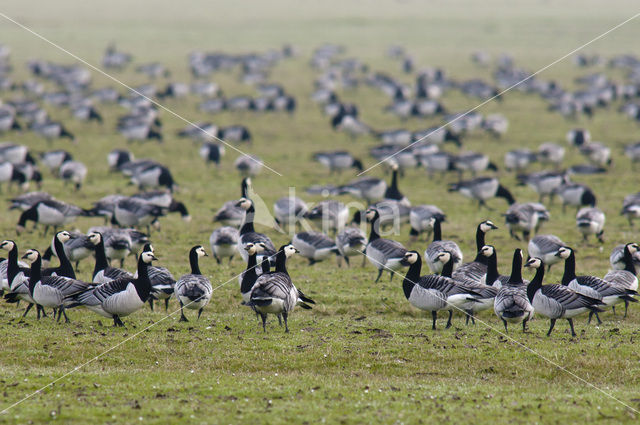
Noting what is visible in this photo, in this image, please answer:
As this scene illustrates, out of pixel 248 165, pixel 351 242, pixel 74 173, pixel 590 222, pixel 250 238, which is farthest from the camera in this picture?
pixel 248 165

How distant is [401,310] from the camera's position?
1902 centimetres

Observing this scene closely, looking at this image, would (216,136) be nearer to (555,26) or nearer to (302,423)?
(302,423)

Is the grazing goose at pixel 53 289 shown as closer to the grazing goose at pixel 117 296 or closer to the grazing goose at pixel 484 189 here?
the grazing goose at pixel 117 296

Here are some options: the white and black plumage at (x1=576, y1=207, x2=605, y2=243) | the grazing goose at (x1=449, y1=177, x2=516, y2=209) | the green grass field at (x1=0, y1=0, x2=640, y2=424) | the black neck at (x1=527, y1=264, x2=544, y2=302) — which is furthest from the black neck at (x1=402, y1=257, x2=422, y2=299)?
the grazing goose at (x1=449, y1=177, x2=516, y2=209)

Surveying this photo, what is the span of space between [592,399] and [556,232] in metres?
15.7

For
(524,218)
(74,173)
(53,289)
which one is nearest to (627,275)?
(524,218)

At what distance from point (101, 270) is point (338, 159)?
20848 millimetres

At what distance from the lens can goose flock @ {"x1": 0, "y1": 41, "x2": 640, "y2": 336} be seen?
16.6m

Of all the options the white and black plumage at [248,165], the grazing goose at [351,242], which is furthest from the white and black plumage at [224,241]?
the white and black plumage at [248,165]

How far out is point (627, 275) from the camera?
1828 centimetres

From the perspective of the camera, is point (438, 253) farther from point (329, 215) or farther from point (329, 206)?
point (329, 206)

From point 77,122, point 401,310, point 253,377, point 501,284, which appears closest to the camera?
point 253,377

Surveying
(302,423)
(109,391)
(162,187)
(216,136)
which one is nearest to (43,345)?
(109,391)

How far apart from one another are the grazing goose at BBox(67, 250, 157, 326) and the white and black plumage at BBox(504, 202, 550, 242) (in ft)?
46.7
